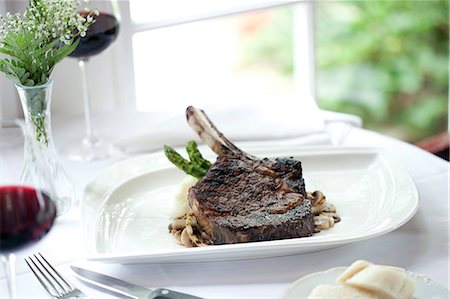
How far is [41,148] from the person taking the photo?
159 centimetres

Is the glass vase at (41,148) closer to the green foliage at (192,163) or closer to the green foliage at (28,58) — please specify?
the green foliage at (28,58)

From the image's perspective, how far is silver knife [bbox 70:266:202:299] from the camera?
1281mm

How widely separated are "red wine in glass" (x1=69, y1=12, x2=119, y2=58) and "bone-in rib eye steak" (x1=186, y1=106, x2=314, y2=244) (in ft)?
1.45

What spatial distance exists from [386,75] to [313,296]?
3333 millimetres

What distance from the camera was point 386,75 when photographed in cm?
438

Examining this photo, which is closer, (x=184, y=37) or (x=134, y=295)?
(x=134, y=295)

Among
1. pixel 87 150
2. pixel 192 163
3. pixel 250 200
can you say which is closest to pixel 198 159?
pixel 192 163

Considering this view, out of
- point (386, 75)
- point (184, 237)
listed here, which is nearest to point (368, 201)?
point (184, 237)

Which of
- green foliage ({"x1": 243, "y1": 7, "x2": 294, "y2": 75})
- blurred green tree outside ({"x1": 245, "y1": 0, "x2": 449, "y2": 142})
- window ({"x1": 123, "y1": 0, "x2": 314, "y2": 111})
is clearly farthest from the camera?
green foliage ({"x1": 243, "y1": 7, "x2": 294, "y2": 75})

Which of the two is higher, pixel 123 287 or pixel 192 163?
pixel 192 163

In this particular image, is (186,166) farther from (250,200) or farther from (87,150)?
(87,150)

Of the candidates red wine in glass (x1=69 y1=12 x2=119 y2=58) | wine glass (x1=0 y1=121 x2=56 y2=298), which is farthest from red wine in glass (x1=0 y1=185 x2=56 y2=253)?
red wine in glass (x1=69 y1=12 x2=119 y2=58)

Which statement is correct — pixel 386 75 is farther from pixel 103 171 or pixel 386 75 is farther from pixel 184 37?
pixel 103 171

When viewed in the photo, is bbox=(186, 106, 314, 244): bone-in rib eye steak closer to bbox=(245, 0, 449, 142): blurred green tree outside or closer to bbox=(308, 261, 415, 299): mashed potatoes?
bbox=(308, 261, 415, 299): mashed potatoes
